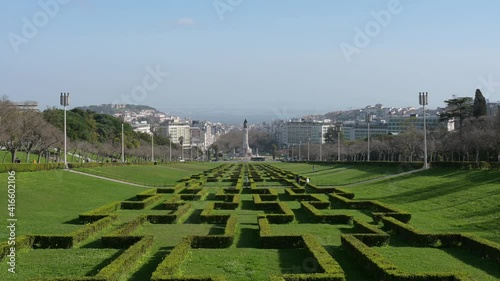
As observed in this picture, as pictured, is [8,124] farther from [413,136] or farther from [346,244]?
[413,136]

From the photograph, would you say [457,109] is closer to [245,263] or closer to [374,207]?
[374,207]

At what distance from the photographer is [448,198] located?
80.9ft

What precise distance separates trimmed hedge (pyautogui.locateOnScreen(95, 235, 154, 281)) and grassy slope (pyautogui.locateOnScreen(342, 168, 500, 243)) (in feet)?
29.3

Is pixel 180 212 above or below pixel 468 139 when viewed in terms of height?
below

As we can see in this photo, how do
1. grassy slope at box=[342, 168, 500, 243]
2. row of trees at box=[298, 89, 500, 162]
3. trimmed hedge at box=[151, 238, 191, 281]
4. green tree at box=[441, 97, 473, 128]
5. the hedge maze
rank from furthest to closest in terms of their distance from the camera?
green tree at box=[441, 97, 473, 128] < row of trees at box=[298, 89, 500, 162] < grassy slope at box=[342, 168, 500, 243] < the hedge maze < trimmed hedge at box=[151, 238, 191, 281]

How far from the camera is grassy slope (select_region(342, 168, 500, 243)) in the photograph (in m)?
18.2

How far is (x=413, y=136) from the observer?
68.6 metres

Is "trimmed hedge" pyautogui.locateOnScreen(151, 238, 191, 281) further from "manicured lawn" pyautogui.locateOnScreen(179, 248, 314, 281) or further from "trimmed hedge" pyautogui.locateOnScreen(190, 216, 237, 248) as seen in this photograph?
"trimmed hedge" pyautogui.locateOnScreen(190, 216, 237, 248)

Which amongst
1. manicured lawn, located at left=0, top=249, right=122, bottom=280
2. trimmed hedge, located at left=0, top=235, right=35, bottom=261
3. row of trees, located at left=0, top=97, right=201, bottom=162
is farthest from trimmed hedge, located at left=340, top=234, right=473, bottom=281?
row of trees, located at left=0, top=97, right=201, bottom=162

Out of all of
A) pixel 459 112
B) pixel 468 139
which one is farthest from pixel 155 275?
pixel 459 112

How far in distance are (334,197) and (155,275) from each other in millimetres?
18001

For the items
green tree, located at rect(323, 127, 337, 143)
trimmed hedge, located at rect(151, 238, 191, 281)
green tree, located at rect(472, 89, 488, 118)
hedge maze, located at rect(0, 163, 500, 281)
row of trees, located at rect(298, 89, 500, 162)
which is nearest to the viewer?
trimmed hedge, located at rect(151, 238, 191, 281)

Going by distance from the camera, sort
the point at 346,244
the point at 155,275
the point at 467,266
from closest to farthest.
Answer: the point at 155,275, the point at 467,266, the point at 346,244

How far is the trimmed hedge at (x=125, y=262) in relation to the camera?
10351 mm
